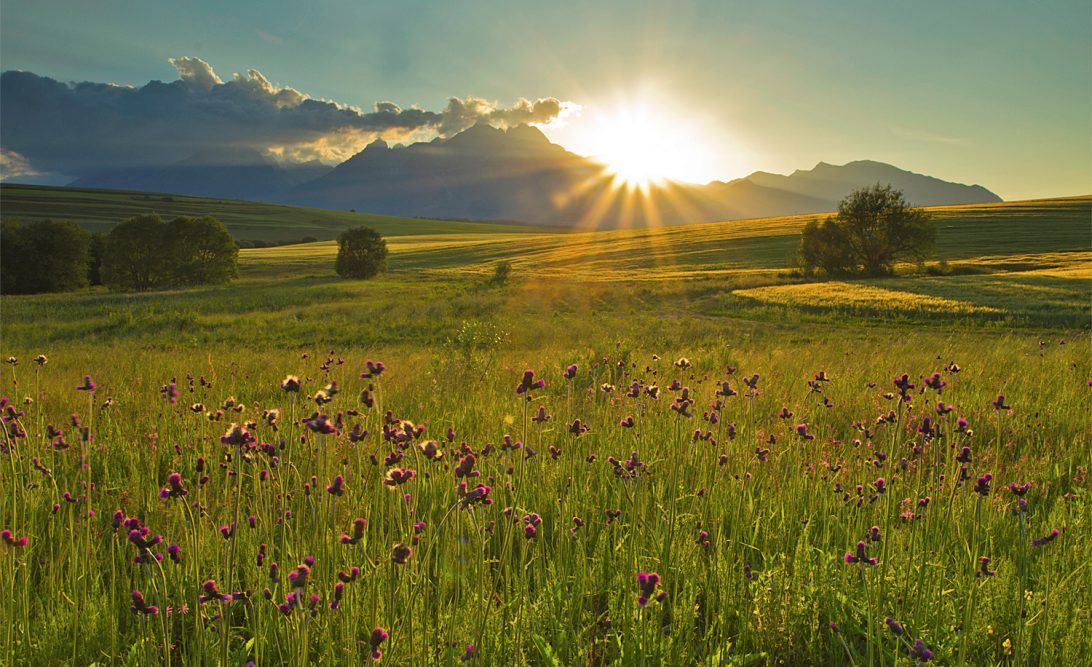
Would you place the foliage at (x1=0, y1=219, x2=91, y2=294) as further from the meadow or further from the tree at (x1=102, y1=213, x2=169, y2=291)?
the meadow

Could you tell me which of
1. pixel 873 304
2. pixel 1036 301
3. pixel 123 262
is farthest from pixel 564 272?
pixel 123 262

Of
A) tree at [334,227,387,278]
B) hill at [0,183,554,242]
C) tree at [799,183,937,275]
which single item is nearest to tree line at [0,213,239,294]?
tree at [334,227,387,278]

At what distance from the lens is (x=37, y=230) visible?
2119 inches

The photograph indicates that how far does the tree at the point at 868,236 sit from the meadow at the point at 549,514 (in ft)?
142

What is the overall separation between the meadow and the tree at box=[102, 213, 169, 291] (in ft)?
166

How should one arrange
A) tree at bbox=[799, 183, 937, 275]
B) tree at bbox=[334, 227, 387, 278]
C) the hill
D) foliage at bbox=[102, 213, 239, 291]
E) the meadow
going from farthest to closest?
1. the hill
2. tree at bbox=[334, 227, 387, 278]
3. foliage at bbox=[102, 213, 239, 291]
4. tree at bbox=[799, 183, 937, 275]
5. the meadow

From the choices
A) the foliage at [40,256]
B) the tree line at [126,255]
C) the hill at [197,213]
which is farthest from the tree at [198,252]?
the hill at [197,213]

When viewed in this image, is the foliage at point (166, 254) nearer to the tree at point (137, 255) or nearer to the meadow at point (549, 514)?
the tree at point (137, 255)

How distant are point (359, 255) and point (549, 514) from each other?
5765cm

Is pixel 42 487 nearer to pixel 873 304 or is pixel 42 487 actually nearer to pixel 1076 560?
pixel 1076 560

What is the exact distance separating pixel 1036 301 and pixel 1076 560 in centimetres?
3397

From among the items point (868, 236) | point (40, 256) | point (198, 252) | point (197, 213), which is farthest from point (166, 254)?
point (197, 213)

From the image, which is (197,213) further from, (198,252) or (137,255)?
(137,255)

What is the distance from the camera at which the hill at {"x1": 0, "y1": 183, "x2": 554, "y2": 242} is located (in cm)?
12838
